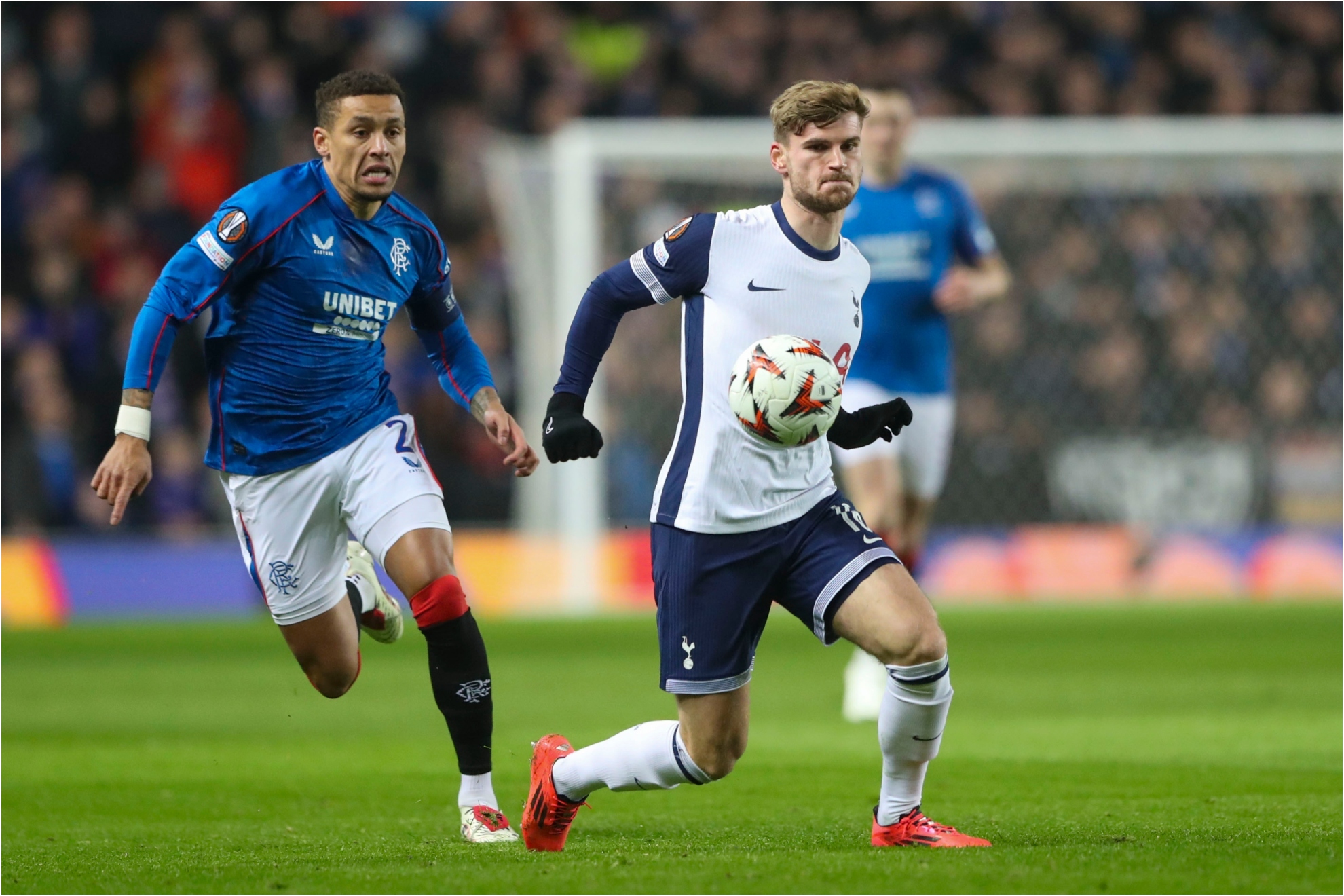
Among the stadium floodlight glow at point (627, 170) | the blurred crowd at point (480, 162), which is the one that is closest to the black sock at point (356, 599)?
the stadium floodlight glow at point (627, 170)

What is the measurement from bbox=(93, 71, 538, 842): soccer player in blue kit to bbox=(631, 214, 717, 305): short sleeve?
97 cm

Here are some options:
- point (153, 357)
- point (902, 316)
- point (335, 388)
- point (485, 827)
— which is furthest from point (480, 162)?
point (485, 827)

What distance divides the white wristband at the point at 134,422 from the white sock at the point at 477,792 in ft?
5.00

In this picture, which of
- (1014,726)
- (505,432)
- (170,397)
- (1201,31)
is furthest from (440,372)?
(1201,31)

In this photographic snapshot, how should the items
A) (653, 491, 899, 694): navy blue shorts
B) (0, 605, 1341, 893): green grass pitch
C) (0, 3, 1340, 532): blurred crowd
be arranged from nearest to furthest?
(0, 605, 1341, 893): green grass pitch < (653, 491, 899, 694): navy blue shorts < (0, 3, 1340, 532): blurred crowd

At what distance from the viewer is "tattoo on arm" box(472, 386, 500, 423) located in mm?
6391

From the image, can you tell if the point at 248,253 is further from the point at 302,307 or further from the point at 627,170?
the point at 627,170

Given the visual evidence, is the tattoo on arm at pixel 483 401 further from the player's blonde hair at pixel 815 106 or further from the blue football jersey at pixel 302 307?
the player's blonde hair at pixel 815 106

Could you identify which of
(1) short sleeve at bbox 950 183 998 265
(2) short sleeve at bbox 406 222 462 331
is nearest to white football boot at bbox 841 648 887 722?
(1) short sleeve at bbox 950 183 998 265

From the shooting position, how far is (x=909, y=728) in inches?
206

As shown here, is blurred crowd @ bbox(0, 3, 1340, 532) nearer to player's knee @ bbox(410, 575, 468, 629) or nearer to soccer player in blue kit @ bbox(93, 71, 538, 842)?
soccer player in blue kit @ bbox(93, 71, 538, 842)

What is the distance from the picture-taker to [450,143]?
1967cm

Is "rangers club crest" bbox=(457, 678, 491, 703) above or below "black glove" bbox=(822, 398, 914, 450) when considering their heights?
below

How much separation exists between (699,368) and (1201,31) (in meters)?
18.8
